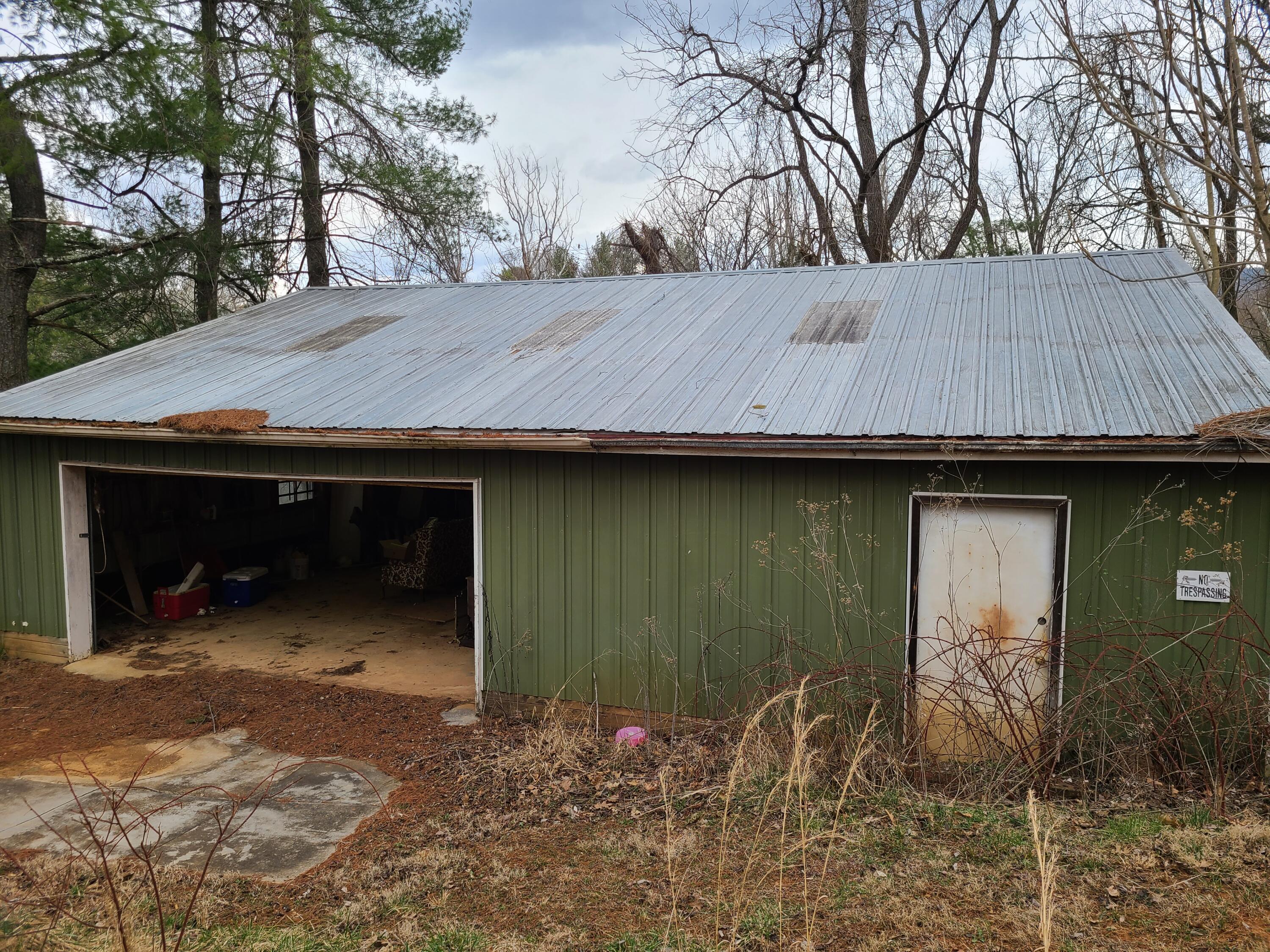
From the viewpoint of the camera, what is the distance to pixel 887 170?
60.5 feet

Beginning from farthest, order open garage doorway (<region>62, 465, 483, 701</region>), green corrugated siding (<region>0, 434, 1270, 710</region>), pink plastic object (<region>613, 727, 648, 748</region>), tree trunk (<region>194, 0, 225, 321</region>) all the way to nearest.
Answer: tree trunk (<region>194, 0, 225, 321</region>) < open garage doorway (<region>62, 465, 483, 701</region>) < pink plastic object (<region>613, 727, 648, 748</region>) < green corrugated siding (<region>0, 434, 1270, 710</region>)

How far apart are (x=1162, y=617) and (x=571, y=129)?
18327 millimetres

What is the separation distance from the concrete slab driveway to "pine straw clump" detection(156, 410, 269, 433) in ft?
8.30

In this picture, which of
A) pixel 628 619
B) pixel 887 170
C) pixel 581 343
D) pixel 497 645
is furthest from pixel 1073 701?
pixel 887 170

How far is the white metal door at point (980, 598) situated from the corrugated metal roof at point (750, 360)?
692 millimetres

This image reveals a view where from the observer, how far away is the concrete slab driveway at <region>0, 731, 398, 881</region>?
4598mm

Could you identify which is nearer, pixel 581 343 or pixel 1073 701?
pixel 1073 701

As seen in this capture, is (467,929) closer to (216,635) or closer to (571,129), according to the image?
(216,635)

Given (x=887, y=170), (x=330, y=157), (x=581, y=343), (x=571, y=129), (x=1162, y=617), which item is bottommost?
(x=1162, y=617)

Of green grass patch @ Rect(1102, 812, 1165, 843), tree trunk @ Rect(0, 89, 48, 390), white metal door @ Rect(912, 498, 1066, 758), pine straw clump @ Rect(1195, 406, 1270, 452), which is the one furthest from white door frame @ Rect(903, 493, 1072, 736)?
tree trunk @ Rect(0, 89, 48, 390)

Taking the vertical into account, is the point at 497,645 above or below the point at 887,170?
below

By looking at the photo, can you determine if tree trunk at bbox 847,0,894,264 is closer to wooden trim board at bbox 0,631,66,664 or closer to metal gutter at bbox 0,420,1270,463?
metal gutter at bbox 0,420,1270,463

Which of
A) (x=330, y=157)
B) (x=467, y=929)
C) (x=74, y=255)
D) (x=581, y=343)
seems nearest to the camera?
(x=467, y=929)

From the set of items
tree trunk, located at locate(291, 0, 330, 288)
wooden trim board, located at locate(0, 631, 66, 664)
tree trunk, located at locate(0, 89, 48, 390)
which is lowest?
wooden trim board, located at locate(0, 631, 66, 664)
